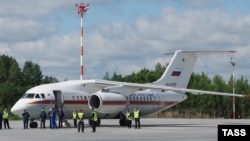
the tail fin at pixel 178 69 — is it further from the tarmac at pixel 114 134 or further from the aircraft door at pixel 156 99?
the tarmac at pixel 114 134

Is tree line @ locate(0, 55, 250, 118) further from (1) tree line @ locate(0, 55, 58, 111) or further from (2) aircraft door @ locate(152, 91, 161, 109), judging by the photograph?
(2) aircraft door @ locate(152, 91, 161, 109)

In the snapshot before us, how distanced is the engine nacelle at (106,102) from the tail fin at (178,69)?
5.42 meters

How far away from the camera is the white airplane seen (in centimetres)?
3222

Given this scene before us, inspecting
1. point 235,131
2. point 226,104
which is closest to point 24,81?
point 226,104

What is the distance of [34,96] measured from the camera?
32.2m

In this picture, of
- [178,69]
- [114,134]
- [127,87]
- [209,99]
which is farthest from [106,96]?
[209,99]

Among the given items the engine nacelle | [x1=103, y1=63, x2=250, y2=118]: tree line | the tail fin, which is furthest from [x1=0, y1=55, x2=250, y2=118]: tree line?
the engine nacelle

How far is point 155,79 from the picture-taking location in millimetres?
97250

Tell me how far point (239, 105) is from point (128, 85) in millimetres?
53653

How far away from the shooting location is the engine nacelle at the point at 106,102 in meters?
32.8

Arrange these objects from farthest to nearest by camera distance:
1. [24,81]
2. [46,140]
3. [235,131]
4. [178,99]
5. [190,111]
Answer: [24,81]
[190,111]
[178,99]
[46,140]
[235,131]

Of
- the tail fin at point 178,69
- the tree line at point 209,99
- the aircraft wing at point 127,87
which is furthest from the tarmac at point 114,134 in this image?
the tree line at point 209,99

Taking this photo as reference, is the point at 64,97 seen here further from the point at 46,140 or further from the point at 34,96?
the point at 46,140

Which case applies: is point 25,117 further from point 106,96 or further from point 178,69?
point 178,69
